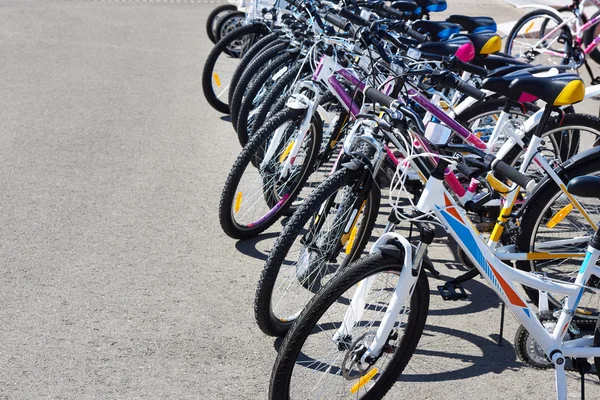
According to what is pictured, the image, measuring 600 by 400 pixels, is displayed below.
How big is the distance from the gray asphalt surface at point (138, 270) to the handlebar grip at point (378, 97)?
1.30 metres

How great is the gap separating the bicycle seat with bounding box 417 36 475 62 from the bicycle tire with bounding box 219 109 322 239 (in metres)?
0.81

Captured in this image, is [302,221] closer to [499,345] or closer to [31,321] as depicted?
[499,345]

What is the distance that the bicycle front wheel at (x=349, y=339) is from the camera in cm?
298

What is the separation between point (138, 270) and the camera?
445 cm

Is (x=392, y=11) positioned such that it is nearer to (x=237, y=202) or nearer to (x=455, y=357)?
(x=237, y=202)

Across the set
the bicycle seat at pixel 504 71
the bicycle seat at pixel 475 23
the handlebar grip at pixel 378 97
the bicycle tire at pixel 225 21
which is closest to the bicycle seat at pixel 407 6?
the bicycle seat at pixel 475 23

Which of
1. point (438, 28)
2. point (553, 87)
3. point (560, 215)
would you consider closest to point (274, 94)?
point (438, 28)

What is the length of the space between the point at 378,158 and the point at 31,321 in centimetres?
200

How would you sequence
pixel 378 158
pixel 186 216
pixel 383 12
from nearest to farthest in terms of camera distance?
1. pixel 378 158
2. pixel 186 216
3. pixel 383 12

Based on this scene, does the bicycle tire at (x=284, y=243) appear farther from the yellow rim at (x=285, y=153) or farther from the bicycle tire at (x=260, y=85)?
the bicycle tire at (x=260, y=85)

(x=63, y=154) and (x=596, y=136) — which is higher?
(x=596, y=136)

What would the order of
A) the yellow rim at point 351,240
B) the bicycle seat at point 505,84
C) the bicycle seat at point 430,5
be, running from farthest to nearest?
the bicycle seat at point 430,5, the yellow rim at point 351,240, the bicycle seat at point 505,84

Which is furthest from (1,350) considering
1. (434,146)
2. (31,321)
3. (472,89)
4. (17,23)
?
(17,23)

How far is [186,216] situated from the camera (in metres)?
5.18
